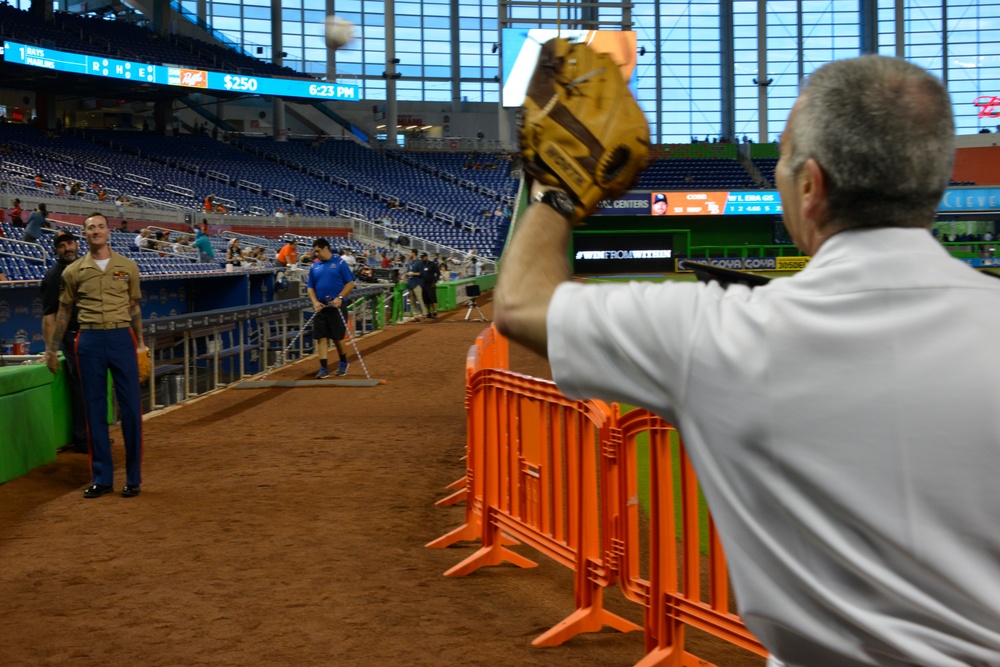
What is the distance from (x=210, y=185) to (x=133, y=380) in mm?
38728

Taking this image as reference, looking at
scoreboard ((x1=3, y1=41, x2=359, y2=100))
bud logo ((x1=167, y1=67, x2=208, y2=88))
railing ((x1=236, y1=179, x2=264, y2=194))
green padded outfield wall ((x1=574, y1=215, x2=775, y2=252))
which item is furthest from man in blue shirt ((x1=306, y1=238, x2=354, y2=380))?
bud logo ((x1=167, y1=67, x2=208, y2=88))

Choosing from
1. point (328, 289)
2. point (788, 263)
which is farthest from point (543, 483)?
point (788, 263)

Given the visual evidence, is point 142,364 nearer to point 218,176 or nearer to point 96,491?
point 96,491

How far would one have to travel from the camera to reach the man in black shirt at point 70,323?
9.16 metres

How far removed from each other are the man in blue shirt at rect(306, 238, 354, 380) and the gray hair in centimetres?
1329

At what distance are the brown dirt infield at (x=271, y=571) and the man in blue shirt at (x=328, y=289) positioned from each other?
14.5 ft

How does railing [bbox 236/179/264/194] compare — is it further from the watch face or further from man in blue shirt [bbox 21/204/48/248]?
the watch face

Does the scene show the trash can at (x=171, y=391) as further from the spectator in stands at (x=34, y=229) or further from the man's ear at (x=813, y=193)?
the man's ear at (x=813, y=193)

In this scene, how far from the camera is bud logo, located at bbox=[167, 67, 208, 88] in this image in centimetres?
4697

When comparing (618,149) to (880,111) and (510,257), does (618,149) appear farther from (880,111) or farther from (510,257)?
(880,111)

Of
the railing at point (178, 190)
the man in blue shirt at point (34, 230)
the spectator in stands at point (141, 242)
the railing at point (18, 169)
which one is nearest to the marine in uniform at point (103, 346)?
the man in blue shirt at point (34, 230)

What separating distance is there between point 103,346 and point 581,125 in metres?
6.70

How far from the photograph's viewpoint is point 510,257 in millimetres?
1531

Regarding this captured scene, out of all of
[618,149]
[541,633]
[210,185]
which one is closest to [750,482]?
[618,149]
